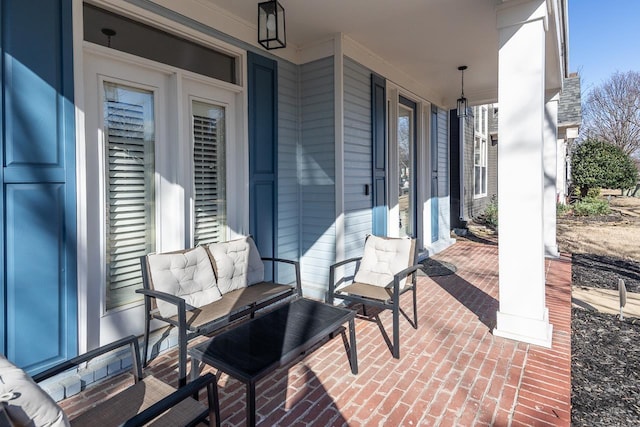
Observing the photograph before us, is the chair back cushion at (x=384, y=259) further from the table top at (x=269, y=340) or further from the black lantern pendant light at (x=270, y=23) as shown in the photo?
the black lantern pendant light at (x=270, y=23)

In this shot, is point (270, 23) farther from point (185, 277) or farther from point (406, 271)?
point (406, 271)

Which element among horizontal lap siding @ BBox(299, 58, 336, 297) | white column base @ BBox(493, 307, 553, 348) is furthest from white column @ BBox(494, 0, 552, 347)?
horizontal lap siding @ BBox(299, 58, 336, 297)

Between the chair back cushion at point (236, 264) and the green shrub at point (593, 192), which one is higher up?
the green shrub at point (593, 192)

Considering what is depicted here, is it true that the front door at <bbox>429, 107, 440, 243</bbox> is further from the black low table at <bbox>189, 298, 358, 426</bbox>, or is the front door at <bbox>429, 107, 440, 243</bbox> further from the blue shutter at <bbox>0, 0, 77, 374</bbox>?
the blue shutter at <bbox>0, 0, 77, 374</bbox>

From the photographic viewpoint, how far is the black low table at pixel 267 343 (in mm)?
1918

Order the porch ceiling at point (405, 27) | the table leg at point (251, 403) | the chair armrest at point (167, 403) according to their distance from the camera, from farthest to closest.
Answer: the porch ceiling at point (405, 27), the table leg at point (251, 403), the chair armrest at point (167, 403)

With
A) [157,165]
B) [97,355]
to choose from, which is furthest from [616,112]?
[97,355]

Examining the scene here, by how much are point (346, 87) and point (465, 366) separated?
3.09m

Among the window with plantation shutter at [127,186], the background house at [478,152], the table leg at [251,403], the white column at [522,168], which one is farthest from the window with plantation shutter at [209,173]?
the background house at [478,152]

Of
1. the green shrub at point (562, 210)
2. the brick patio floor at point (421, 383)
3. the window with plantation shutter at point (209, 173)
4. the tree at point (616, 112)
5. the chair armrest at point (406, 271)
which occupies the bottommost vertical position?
the brick patio floor at point (421, 383)

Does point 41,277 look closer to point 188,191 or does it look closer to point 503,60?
point 188,191

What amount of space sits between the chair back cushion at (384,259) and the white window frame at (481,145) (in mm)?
8073

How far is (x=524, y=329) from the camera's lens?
3131 mm

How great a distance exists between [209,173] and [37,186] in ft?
4.79
